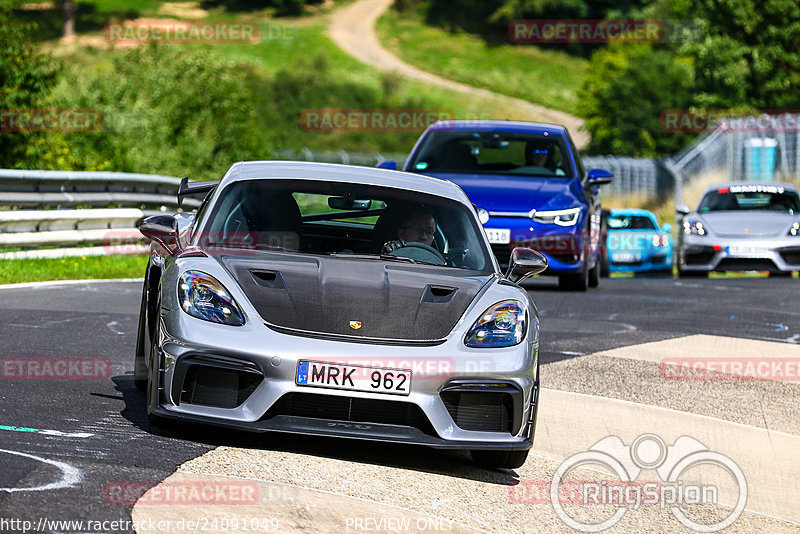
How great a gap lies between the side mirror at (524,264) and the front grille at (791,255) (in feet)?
42.3

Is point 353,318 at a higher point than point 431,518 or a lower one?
higher

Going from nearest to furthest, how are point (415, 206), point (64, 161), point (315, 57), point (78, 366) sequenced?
1. point (415, 206)
2. point (78, 366)
3. point (64, 161)
4. point (315, 57)

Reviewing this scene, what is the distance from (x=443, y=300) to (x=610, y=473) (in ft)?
4.07

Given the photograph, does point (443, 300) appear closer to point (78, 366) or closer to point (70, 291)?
point (78, 366)

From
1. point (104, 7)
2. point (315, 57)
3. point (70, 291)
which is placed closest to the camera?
point (70, 291)

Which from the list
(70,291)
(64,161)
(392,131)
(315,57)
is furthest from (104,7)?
(70,291)

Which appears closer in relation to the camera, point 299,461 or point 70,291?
point 299,461

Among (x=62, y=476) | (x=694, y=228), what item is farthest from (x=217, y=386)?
(x=694, y=228)

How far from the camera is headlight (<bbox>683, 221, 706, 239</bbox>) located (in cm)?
1956

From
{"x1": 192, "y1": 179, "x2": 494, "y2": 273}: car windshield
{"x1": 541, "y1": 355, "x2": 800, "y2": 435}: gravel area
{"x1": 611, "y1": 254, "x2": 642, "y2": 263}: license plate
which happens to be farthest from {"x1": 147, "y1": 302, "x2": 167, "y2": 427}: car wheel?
{"x1": 611, "y1": 254, "x2": 642, "y2": 263}: license plate

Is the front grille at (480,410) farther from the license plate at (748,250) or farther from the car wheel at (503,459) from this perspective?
the license plate at (748,250)

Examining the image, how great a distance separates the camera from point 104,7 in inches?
4306

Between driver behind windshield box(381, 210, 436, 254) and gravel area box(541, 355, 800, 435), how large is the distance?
183 cm

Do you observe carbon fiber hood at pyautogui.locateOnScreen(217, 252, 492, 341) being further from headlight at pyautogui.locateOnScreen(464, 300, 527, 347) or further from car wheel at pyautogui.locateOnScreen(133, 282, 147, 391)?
car wheel at pyautogui.locateOnScreen(133, 282, 147, 391)
